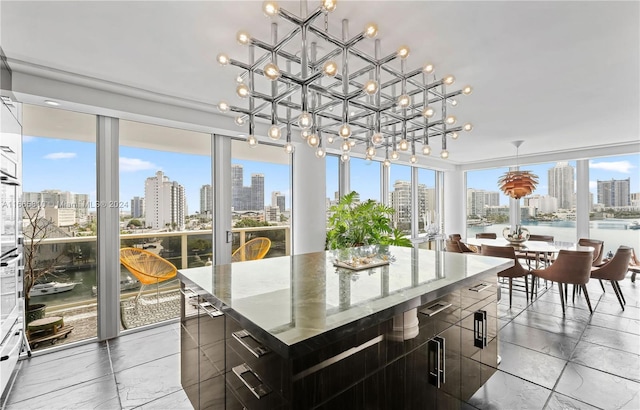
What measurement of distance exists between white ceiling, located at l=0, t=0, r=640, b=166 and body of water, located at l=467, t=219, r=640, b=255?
3837 millimetres

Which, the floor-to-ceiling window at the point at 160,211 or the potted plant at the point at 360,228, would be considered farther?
the potted plant at the point at 360,228

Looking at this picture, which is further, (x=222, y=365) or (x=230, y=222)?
(x=230, y=222)

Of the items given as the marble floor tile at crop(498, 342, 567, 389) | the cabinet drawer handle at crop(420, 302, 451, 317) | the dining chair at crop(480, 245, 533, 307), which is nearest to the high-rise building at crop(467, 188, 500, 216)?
the dining chair at crop(480, 245, 533, 307)

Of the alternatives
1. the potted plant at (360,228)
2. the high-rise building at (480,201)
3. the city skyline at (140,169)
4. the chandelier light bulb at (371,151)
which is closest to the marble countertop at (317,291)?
the chandelier light bulb at (371,151)

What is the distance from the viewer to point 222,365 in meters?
1.48

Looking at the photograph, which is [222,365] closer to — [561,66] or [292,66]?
[292,66]

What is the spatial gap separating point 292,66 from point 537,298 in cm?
464

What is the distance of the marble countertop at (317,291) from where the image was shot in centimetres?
109

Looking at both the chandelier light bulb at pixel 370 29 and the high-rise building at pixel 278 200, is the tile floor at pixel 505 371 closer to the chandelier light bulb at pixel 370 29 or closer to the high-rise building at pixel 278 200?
the high-rise building at pixel 278 200

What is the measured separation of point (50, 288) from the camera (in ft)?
9.63

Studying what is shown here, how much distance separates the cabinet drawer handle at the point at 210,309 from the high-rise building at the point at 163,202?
224cm

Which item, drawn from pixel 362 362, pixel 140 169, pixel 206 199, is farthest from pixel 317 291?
pixel 140 169

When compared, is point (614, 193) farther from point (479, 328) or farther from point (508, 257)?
point (479, 328)

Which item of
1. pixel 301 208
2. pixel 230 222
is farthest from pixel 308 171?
pixel 230 222
